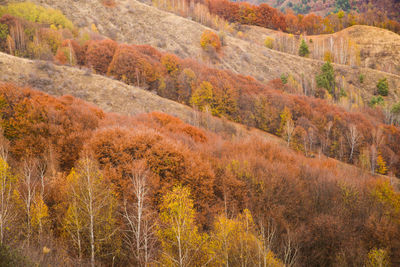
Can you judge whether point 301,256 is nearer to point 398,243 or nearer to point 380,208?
point 398,243

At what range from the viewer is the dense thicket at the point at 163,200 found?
12711mm

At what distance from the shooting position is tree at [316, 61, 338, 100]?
86.6 m

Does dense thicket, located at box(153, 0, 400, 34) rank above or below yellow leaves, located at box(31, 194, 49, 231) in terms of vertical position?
above

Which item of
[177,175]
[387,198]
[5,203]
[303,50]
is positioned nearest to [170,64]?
[177,175]

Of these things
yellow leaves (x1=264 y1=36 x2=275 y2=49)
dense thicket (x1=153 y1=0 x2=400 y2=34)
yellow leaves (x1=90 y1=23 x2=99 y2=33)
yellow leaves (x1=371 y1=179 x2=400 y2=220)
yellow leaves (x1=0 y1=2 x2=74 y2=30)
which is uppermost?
dense thicket (x1=153 y1=0 x2=400 y2=34)

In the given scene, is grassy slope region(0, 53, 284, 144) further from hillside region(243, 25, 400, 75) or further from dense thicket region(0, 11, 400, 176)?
hillside region(243, 25, 400, 75)

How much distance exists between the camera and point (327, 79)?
289 feet

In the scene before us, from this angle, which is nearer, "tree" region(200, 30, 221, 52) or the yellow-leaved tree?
the yellow-leaved tree

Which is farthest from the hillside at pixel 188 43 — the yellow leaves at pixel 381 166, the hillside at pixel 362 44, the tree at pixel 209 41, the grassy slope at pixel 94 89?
the yellow leaves at pixel 381 166

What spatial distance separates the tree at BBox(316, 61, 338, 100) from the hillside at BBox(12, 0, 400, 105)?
3.29m

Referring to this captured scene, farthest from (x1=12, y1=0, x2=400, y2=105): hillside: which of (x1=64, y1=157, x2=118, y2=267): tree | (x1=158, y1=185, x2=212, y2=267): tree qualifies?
(x1=64, y1=157, x2=118, y2=267): tree

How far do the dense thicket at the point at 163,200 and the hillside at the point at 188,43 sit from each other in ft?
208

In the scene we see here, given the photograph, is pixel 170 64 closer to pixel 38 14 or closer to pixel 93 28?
pixel 93 28

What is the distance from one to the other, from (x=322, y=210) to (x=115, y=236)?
62.3 ft
